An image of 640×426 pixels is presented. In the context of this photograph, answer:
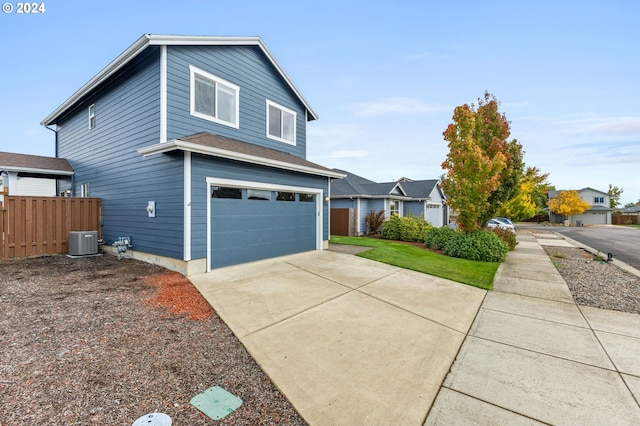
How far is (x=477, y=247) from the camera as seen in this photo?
397 inches

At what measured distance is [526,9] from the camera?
9.15 metres

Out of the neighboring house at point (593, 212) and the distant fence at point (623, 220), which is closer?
the neighboring house at point (593, 212)

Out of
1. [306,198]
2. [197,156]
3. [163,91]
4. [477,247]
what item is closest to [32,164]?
[163,91]

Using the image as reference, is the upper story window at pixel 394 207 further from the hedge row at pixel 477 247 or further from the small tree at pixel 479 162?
the hedge row at pixel 477 247

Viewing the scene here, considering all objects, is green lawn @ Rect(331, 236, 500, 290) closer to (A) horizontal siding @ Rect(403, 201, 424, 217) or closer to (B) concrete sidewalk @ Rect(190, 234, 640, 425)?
(B) concrete sidewalk @ Rect(190, 234, 640, 425)

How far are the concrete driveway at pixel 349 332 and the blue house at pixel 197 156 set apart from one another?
152cm

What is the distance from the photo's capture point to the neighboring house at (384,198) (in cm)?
1761

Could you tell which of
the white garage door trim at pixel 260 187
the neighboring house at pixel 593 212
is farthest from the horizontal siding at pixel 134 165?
the neighboring house at pixel 593 212

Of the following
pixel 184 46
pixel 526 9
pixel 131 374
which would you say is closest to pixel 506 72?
pixel 526 9

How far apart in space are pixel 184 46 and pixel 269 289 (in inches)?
282

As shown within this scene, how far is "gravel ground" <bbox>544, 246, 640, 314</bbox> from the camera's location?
217 inches

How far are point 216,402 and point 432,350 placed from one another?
261cm

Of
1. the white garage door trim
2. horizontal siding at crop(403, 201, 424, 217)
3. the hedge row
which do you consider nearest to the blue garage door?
the white garage door trim

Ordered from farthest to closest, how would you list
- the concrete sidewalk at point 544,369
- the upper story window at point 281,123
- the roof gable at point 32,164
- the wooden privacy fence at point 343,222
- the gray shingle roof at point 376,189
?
the gray shingle roof at point 376,189 → the wooden privacy fence at point 343,222 → the roof gable at point 32,164 → the upper story window at point 281,123 → the concrete sidewalk at point 544,369
